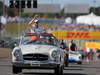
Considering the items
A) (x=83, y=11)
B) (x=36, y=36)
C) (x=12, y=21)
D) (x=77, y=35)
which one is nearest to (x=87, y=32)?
(x=77, y=35)

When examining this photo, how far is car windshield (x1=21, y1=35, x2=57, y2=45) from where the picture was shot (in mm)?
18281

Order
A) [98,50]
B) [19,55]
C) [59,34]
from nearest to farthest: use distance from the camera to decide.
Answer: [19,55] < [98,50] < [59,34]

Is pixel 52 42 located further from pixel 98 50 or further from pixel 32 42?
pixel 98 50

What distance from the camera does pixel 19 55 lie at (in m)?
17.3

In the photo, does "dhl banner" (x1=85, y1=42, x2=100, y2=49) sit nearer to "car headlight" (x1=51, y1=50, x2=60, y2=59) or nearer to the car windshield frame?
the car windshield frame

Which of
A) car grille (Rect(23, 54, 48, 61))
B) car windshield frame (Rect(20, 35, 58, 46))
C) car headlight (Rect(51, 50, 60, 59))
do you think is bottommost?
car grille (Rect(23, 54, 48, 61))

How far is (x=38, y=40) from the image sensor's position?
60.4 ft

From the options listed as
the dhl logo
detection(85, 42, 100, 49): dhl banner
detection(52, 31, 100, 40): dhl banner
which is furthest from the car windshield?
the dhl logo

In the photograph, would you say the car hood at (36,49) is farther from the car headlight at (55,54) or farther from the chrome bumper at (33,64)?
the chrome bumper at (33,64)

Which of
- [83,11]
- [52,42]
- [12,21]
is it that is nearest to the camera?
[52,42]

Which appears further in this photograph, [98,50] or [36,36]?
[98,50]

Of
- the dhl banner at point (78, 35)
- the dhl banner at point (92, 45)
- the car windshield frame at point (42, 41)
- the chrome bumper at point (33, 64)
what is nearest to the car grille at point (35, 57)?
the chrome bumper at point (33, 64)

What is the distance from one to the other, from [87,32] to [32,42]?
60.5 m

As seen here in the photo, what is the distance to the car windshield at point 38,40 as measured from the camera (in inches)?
720
